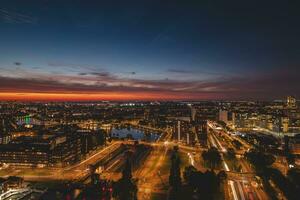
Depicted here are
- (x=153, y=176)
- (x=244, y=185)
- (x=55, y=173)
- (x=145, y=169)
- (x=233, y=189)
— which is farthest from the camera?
(x=145, y=169)

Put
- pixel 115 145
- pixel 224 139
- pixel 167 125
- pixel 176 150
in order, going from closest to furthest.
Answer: pixel 176 150 → pixel 115 145 → pixel 224 139 → pixel 167 125

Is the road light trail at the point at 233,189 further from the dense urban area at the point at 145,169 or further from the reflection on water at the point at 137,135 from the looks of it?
the reflection on water at the point at 137,135

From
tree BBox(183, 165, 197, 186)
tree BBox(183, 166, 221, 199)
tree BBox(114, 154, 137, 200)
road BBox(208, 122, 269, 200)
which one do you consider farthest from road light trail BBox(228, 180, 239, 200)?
tree BBox(114, 154, 137, 200)

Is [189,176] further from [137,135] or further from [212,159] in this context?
[137,135]

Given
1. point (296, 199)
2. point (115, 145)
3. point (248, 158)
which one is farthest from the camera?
point (115, 145)

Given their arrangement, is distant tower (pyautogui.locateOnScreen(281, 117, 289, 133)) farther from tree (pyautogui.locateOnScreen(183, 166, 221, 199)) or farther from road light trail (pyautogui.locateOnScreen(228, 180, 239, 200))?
tree (pyautogui.locateOnScreen(183, 166, 221, 199))

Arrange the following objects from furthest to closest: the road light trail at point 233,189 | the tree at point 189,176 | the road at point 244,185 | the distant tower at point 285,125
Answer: the distant tower at point 285,125, the tree at point 189,176, the road at point 244,185, the road light trail at point 233,189

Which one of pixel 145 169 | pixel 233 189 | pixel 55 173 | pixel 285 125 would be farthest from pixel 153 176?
pixel 285 125

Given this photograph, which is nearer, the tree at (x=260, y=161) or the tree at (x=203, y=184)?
the tree at (x=203, y=184)

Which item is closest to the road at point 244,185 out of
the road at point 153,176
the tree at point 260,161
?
the tree at point 260,161

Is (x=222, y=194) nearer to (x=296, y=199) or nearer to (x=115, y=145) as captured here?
(x=296, y=199)

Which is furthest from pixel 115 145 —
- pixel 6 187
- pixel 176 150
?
pixel 6 187
